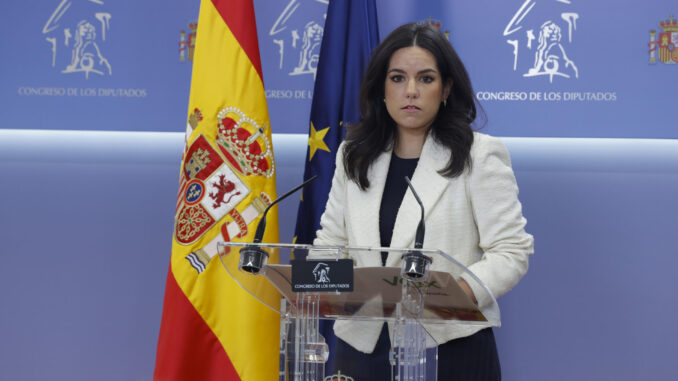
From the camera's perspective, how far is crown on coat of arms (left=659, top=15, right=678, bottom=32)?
9.81 feet

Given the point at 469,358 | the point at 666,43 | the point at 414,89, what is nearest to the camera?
the point at 469,358

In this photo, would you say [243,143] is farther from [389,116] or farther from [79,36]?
[79,36]

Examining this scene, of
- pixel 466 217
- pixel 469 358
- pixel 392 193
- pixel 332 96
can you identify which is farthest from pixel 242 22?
pixel 469 358

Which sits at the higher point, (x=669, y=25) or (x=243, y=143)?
(x=669, y=25)

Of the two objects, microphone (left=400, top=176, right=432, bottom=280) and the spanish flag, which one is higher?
the spanish flag

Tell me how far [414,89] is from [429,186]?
0.28 meters

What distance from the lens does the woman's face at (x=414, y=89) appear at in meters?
1.99

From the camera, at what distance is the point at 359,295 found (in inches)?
53.8

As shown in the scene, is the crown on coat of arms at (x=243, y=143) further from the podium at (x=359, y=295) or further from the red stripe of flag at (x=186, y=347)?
the podium at (x=359, y=295)

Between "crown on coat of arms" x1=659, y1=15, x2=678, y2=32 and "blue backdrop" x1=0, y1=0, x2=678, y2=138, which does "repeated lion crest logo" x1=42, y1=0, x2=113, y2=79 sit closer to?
"blue backdrop" x1=0, y1=0, x2=678, y2=138

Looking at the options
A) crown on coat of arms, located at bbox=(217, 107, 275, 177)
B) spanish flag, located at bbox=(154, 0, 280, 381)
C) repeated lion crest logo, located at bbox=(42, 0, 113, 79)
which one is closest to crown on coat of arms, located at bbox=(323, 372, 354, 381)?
spanish flag, located at bbox=(154, 0, 280, 381)

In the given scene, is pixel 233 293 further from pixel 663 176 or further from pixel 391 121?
pixel 663 176

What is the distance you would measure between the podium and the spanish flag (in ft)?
4.24

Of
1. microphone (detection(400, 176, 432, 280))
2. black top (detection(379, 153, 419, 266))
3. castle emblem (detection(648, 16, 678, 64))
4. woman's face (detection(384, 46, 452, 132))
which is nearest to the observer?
microphone (detection(400, 176, 432, 280))
